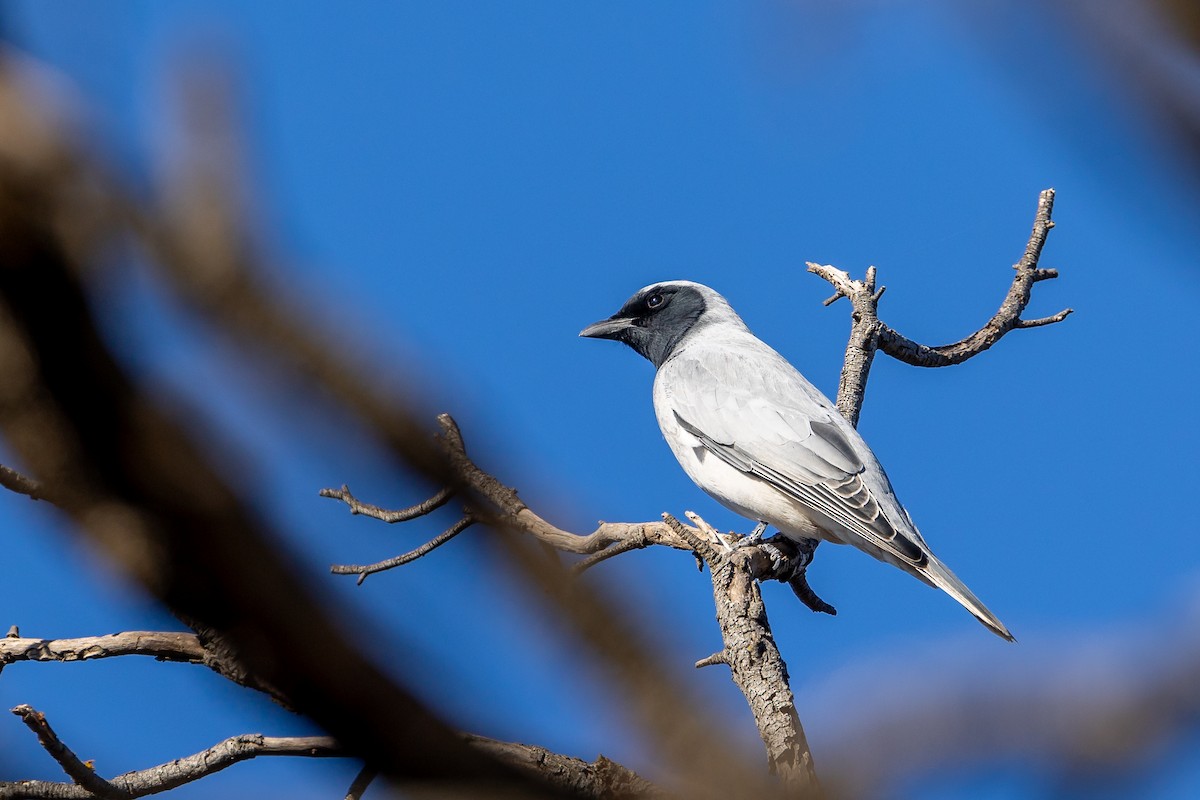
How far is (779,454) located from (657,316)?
2416 millimetres

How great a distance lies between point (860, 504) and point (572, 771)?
531 centimetres

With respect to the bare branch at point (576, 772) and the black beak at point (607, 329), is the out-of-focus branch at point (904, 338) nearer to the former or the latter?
the black beak at point (607, 329)

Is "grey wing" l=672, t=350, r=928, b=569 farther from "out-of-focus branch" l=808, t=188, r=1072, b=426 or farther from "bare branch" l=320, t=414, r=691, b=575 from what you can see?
"bare branch" l=320, t=414, r=691, b=575

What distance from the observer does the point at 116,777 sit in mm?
3434

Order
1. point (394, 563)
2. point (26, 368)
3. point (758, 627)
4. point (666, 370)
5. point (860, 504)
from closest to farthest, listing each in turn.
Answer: point (26, 368), point (394, 563), point (758, 627), point (860, 504), point (666, 370)

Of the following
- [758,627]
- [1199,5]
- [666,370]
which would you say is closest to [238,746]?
[758,627]

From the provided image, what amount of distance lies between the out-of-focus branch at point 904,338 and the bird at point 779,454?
294mm

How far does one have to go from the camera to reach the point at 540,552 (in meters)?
0.93

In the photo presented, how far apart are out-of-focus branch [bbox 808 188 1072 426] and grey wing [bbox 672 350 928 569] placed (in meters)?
0.29

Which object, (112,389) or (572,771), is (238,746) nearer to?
(572,771)

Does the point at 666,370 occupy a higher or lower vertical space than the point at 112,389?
higher

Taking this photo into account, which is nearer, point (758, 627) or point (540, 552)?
point (540, 552)

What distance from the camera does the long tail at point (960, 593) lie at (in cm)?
538

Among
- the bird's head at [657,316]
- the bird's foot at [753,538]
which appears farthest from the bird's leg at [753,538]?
the bird's head at [657,316]
